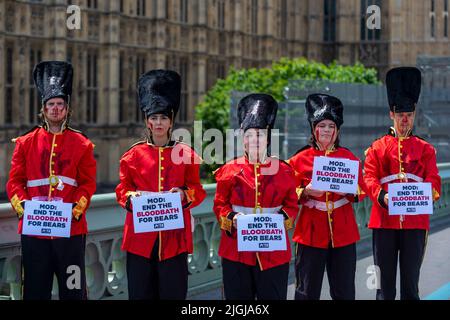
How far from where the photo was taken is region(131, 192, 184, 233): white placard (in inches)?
251

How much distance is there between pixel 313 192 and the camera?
694 cm

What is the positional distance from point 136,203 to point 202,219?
2.59 metres

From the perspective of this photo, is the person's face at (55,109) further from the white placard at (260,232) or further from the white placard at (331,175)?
the white placard at (331,175)

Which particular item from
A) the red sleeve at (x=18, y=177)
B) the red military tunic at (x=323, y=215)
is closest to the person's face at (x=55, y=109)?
the red sleeve at (x=18, y=177)

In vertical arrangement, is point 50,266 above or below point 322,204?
below

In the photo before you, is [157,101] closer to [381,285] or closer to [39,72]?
[39,72]

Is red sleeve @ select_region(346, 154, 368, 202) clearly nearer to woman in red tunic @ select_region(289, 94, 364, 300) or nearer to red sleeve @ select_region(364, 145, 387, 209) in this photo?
woman in red tunic @ select_region(289, 94, 364, 300)

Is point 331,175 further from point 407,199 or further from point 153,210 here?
point 153,210

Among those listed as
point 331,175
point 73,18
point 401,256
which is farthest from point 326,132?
point 73,18

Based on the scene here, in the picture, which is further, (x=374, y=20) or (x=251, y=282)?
(x=374, y=20)

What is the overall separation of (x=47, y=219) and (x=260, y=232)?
124cm

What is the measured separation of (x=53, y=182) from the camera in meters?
6.54

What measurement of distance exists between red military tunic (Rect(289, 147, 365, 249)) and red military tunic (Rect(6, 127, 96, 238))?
137 centimetres
